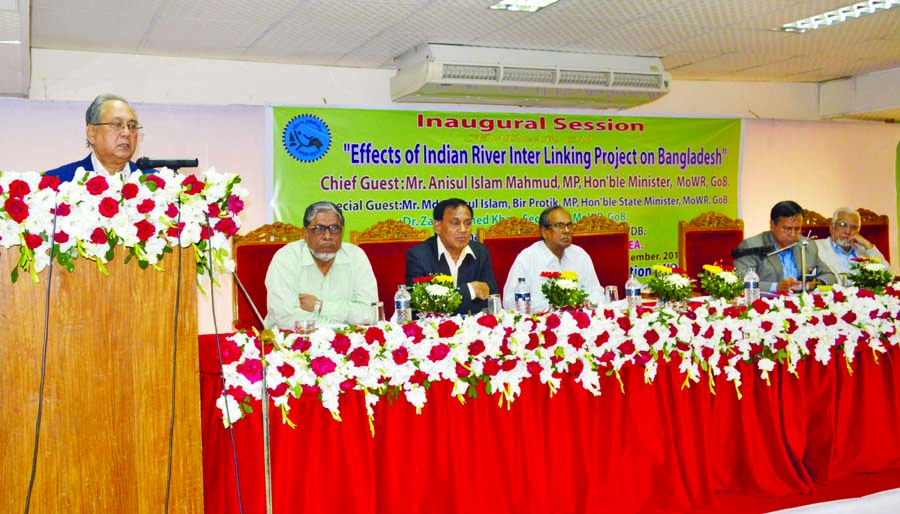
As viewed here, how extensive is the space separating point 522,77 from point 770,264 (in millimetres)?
2056

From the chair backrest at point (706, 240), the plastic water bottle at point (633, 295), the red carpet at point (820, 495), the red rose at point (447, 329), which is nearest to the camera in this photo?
the red rose at point (447, 329)

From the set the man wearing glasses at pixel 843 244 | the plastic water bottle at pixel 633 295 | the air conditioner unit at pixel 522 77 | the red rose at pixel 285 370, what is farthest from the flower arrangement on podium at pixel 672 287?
the air conditioner unit at pixel 522 77

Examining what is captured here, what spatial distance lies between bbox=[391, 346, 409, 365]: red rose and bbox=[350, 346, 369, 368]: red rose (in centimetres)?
9

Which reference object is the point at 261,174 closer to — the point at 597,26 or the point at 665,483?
the point at 597,26

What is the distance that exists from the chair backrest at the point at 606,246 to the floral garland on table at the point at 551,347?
4.35 feet

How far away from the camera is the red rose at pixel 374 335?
250 cm

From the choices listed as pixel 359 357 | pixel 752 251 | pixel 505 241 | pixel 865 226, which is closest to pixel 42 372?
pixel 359 357

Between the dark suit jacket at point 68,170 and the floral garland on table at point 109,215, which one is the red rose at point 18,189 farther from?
the dark suit jacket at point 68,170

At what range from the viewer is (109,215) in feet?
5.83

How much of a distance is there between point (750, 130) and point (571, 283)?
4730mm

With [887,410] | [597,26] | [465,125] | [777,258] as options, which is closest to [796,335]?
[887,410]

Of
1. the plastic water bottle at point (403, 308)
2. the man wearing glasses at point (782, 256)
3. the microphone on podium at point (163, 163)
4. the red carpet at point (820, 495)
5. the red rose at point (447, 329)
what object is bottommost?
the red carpet at point (820, 495)

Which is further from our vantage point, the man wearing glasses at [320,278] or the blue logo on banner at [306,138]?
the blue logo on banner at [306,138]

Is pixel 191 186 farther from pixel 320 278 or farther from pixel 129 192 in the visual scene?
pixel 320 278
